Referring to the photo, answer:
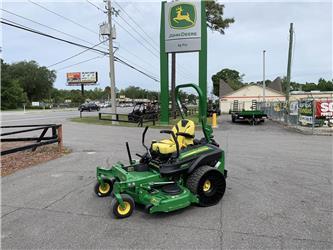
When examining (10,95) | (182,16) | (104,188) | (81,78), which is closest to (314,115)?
(182,16)

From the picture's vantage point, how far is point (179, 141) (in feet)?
16.7

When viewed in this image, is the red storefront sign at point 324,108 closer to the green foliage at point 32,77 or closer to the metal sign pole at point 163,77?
the metal sign pole at point 163,77

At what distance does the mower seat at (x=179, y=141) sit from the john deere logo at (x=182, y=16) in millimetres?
15195

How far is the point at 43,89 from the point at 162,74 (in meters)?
80.8

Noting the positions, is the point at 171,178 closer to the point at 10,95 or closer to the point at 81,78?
the point at 10,95

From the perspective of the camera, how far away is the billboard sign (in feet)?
321

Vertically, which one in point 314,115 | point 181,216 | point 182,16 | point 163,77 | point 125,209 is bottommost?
point 181,216

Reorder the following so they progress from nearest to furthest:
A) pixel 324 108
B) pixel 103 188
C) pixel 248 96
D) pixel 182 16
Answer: pixel 103 188 < pixel 324 108 < pixel 182 16 < pixel 248 96

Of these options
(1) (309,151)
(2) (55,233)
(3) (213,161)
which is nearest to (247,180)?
(3) (213,161)

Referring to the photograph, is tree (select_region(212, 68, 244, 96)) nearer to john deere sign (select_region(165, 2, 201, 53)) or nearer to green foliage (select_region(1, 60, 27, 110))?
green foliage (select_region(1, 60, 27, 110))

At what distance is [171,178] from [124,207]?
2.88 feet

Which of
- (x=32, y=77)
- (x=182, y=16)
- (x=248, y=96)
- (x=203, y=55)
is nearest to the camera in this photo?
(x=182, y=16)

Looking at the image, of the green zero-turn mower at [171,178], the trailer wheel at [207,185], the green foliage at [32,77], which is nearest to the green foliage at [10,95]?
the green foliage at [32,77]

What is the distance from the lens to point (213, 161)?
4969 millimetres
